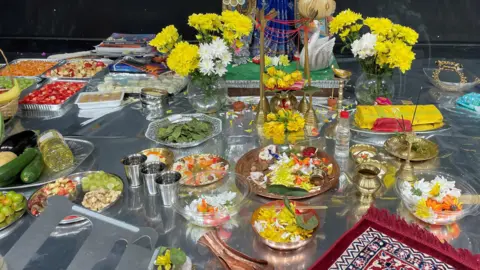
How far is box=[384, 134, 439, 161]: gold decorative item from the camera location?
1.59 m

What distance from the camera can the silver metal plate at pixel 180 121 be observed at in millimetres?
1723

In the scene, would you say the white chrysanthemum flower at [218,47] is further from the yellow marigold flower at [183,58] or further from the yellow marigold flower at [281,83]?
the yellow marigold flower at [281,83]

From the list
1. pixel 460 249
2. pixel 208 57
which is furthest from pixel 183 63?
pixel 460 249

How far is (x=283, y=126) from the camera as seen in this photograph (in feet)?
5.46

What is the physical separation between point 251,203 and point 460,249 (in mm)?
577

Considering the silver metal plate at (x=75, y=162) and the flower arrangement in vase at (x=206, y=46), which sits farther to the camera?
the flower arrangement in vase at (x=206, y=46)

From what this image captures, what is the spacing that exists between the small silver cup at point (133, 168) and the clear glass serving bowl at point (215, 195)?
152 millimetres

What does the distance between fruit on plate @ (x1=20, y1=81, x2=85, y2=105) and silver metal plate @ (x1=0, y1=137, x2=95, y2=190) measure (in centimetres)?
46

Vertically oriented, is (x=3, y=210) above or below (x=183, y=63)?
below

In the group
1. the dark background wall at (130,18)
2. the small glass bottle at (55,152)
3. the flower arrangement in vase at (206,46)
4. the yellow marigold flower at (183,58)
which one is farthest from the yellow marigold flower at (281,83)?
the dark background wall at (130,18)

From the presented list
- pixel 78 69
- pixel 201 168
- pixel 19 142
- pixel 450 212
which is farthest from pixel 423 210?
pixel 78 69

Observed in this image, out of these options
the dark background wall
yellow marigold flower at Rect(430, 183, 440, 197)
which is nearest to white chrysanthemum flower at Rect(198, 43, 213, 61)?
yellow marigold flower at Rect(430, 183, 440, 197)

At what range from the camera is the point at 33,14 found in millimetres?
3285

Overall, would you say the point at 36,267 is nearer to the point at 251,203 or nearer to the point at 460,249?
the point at 251,203
